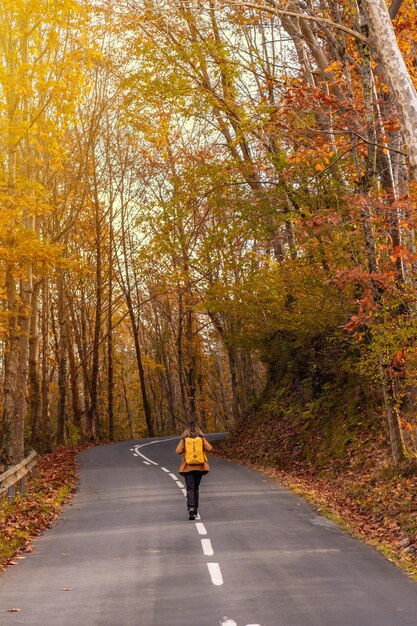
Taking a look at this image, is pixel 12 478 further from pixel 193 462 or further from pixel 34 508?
pixel 193 462

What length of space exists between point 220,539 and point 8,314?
31.7ft

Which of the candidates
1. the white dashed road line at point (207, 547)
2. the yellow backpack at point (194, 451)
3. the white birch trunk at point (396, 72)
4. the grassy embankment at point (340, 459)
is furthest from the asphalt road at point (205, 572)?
the white birch trunk at point (396, 72)

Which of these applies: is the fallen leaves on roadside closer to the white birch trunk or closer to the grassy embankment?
the grassy embankment

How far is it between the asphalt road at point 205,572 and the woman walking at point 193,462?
Result: 0.41 metres

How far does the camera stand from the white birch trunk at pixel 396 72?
34.2 ft

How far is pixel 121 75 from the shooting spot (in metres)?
A: 26.6

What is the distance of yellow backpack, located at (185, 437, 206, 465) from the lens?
46.5 feet

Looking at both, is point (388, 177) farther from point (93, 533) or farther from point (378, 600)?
point (378, 600)

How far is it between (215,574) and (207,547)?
6.32 feet

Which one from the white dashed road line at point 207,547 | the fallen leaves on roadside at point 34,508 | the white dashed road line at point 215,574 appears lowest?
the white dashed road line at point 215,574

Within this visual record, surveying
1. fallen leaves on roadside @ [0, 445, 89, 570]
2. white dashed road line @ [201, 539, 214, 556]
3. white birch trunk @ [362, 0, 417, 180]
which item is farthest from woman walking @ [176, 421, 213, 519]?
white birch trunk @ [362, 0, 417, 180]

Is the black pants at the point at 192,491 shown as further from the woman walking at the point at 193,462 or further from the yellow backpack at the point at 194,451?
the yellow backpack at the point at 194,451

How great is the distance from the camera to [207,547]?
11.2 metres

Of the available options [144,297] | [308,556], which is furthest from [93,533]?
[144,297]
